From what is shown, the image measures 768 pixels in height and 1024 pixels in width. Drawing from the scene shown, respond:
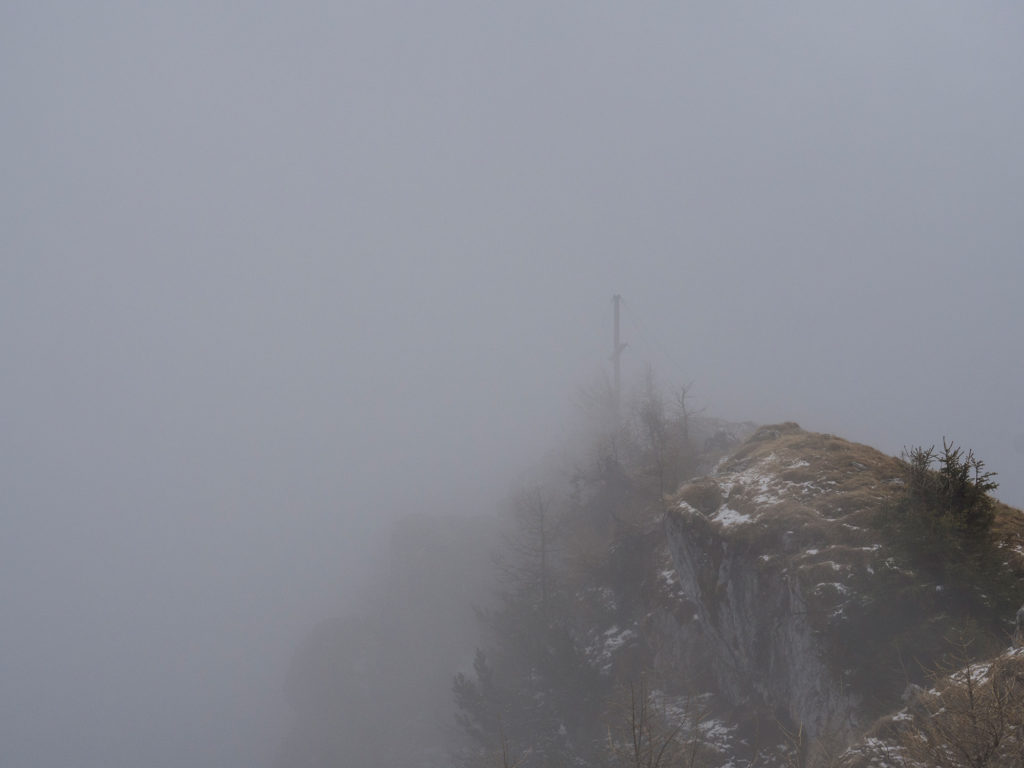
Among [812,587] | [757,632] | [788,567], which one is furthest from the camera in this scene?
[757,632]

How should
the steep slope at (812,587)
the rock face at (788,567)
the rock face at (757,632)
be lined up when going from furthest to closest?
the rock face at (788,567)
the rock face at (757,632)
the steep slope at (812,587)

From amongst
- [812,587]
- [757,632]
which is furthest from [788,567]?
[757,632]

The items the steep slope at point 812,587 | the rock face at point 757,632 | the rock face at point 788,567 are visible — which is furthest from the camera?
the rock face at point 788,567

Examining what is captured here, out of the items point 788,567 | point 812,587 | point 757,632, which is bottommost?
point 757,632

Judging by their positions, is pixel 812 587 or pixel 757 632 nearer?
pixel 812 587

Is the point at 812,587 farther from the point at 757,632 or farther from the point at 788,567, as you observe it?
the point at 757,632

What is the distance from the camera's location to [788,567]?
20109 mm

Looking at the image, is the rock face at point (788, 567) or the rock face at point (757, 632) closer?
the rock face at point (757, 632)

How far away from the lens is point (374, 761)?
48688 mm

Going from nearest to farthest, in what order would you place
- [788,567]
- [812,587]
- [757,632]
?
[812,587]
[788,567]
[757,632]

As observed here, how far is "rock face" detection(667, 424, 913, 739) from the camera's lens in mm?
18016

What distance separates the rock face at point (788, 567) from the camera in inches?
709

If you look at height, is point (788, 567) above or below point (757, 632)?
above

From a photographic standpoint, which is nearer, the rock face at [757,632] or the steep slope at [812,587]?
the steep slope at [812,587]
